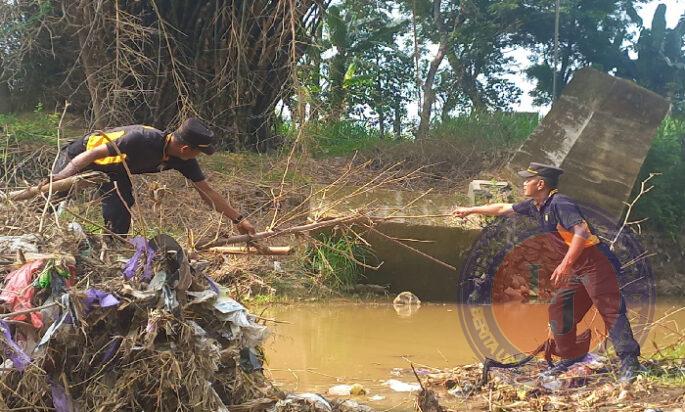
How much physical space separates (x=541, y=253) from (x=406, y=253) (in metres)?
1.48

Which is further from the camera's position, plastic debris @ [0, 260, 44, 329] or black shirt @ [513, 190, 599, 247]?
black shirt @ [513, 190, 599, 247]

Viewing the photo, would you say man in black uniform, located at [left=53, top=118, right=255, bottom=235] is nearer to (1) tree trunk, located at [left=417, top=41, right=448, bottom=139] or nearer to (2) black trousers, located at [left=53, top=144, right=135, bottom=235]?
(2) black trousers, located at [left=53, top=144, right=135, bottom=235]

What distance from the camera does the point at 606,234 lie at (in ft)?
28.7

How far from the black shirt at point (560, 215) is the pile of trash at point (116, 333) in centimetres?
203

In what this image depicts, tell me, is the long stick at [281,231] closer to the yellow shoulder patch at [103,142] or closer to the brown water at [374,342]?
the yellow shoulder patch at [103,142]

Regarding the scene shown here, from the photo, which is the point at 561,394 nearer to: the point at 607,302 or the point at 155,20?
the point at 607,302

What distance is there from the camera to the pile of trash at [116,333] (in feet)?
9.25

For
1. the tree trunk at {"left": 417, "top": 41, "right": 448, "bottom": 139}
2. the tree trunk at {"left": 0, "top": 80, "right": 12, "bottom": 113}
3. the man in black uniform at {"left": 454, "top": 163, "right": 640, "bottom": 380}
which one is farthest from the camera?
the tree trunk at {"left": 417, "top": 41, "right": 448, "bottom": 139}

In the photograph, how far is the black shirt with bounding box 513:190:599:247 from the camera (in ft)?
14.0

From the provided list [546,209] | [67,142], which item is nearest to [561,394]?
[546,209]

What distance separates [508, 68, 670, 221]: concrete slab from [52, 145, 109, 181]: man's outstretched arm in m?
6.46

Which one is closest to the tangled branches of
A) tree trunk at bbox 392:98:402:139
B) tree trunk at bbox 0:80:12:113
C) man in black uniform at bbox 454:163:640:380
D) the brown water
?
tree trunk at bbox 0:80:12:113

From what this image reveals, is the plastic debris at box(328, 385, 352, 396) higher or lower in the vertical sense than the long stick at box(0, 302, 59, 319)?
lower

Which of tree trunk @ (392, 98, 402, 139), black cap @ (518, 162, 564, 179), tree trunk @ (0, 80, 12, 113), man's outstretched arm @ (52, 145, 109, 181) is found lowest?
man's outstretched arm @ (52, 145, 109, 181)
